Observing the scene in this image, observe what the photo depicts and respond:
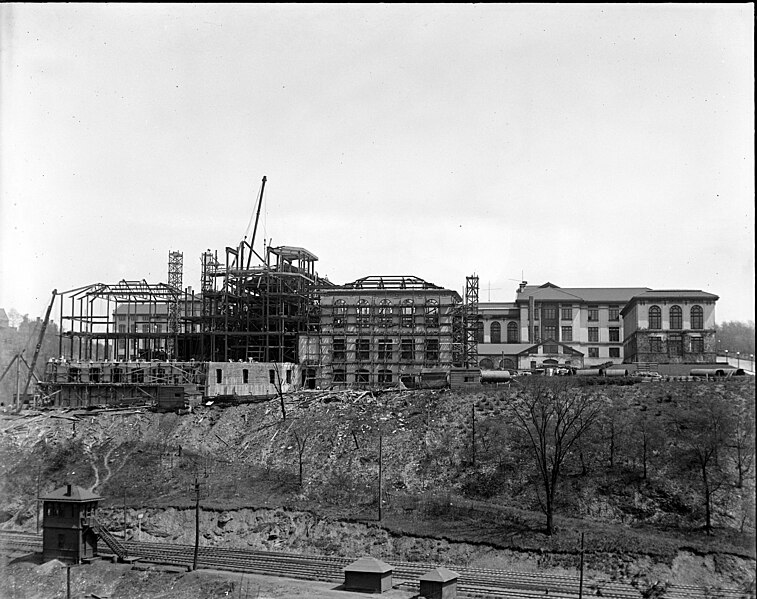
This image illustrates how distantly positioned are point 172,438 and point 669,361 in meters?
47.8

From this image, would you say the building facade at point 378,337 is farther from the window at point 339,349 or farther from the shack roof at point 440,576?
the shack roof at point 440,576

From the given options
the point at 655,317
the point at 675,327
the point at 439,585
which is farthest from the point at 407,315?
the point at 439,585

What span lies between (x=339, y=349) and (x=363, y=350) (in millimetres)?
2247

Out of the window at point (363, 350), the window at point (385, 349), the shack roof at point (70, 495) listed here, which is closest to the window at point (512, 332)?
the window at point (385, 349)

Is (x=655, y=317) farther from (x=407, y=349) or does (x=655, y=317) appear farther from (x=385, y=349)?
(x=385, y=349)

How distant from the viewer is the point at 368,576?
35.0 meters

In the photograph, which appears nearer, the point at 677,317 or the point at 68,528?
the point at 68,528

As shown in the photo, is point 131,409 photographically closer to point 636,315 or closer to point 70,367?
point 70,367

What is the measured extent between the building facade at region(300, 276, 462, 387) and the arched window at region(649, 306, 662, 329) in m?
20.8

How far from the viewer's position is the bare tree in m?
45.6

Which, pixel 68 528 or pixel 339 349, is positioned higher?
pixel 339 349

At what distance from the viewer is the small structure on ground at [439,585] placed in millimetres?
33250

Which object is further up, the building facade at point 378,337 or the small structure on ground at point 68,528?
the building facade at point 378,337

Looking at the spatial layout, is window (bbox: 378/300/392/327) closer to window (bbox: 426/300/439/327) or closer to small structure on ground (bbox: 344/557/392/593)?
window (bbox: 426/300/439/327)
